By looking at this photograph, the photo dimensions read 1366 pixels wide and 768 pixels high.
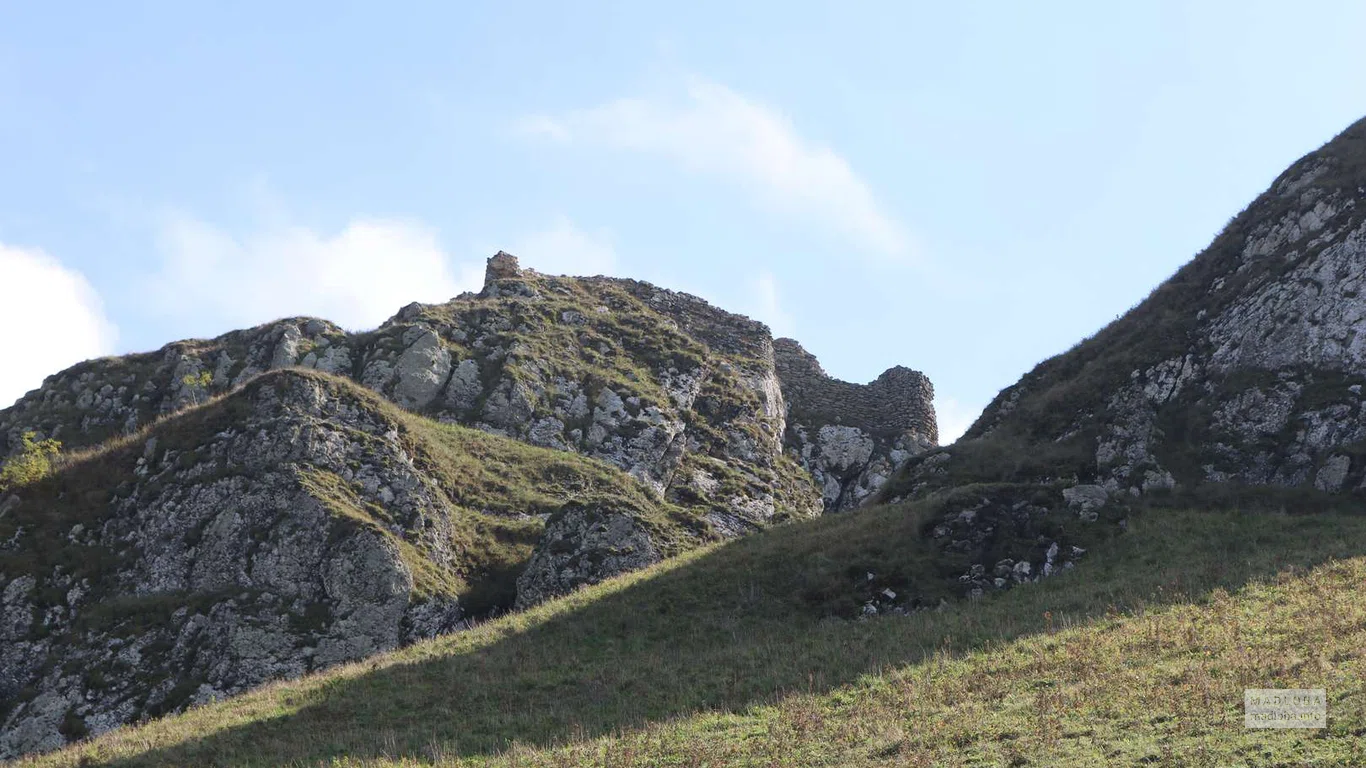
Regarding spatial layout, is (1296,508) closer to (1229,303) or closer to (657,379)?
(1229,303)

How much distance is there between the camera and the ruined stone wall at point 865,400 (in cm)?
9312

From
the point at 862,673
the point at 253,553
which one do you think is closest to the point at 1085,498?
the point at 862,673

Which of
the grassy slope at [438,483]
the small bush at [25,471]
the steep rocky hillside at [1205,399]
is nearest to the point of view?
the steep rocky hillside at [1205,399]

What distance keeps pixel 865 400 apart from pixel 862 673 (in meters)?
72.7

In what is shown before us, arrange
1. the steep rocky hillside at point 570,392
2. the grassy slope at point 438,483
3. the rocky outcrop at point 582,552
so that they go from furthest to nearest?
the steep rocky hillside at point 570,392, the grassy slope at point 438,483, the rocky outcrop at point 582,552

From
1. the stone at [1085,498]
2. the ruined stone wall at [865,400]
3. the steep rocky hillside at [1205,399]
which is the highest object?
the ruined stone wall at [865,400]

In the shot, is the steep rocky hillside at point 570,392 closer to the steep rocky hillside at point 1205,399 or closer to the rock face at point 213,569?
the rock face at point 213,569

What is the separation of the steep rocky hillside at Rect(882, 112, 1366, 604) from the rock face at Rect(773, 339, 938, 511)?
28944 millimetres

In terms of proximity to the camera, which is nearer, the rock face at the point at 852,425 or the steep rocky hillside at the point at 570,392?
the steep rocky hillside at the point at 570,392

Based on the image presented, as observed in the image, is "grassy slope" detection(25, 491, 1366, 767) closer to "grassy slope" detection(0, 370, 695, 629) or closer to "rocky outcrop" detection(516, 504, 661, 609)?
"rocky outcrop" detection(516, 504, 661, 609)

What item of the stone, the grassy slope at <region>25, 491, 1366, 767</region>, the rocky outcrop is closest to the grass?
the stone

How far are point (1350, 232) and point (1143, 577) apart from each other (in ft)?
81.1

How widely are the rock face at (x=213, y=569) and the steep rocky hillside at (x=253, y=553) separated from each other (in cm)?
8

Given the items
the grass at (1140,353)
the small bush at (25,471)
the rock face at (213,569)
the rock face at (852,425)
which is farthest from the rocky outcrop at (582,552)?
the rock face at (852,425)
